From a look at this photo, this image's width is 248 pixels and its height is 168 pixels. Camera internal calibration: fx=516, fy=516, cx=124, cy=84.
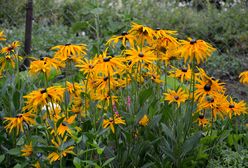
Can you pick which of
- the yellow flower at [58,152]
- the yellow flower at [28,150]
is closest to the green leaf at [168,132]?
the yellow flower at [58,152]

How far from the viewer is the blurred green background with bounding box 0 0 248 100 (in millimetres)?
5477

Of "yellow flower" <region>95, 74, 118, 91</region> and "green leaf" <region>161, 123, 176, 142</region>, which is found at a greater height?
"yellow flower" <region>95, 74, 118, 91</region>

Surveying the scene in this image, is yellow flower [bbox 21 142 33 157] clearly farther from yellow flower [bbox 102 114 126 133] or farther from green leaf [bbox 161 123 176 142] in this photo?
green leaf [bbox 161 123 176 142]

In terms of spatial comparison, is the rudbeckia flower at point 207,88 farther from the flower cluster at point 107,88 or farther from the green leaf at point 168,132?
the green leaf at point 168,132

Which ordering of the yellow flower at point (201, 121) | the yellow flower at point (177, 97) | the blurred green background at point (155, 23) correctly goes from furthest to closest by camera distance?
the blurred green background at point (155, 23) < the yellow flower at point (201, 121) < the yellow flower at point (177, 97)

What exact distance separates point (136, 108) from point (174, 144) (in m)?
0.22

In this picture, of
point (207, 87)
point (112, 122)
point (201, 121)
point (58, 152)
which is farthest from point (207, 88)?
point (58, 152)

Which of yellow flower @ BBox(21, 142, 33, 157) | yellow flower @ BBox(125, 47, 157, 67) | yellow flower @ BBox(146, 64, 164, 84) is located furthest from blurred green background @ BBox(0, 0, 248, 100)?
yellow flower @ BBox(21, 142, 33, 157)

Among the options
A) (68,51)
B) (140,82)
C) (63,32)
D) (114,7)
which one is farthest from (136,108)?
(114,7)

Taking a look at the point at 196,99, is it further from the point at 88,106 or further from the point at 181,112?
the point at 88,106

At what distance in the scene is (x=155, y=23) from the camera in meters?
6.64

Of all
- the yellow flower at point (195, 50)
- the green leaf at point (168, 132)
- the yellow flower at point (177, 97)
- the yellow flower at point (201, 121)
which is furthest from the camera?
the yellow flower at point (201, 121)

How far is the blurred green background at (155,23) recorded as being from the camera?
5.48 meters

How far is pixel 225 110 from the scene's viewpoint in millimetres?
2213
